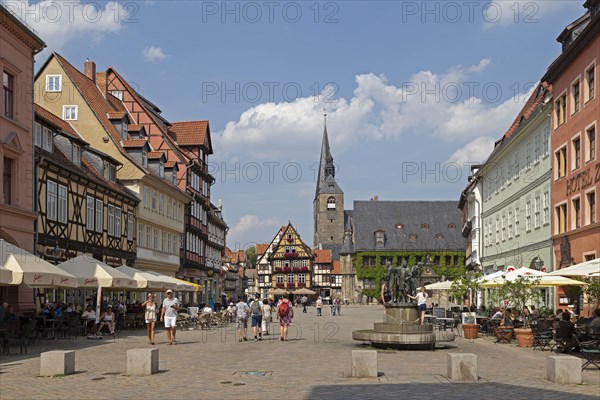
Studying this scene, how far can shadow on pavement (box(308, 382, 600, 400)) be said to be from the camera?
12547 millimetres

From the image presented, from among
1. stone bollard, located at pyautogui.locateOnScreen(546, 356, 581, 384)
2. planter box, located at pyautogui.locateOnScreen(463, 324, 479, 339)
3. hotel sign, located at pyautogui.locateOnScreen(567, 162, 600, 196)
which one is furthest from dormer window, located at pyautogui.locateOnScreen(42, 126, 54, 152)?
stone bollard, located at pyautogui.locateOnScreen(546, 356, 581, 384)

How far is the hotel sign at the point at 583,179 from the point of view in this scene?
29.1 meters

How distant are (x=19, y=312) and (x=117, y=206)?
14684 millimetres

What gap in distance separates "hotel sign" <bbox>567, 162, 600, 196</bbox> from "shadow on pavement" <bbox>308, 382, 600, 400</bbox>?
17.1 metres

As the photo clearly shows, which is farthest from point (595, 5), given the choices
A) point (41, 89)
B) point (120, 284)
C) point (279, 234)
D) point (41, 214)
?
point (279, 234)

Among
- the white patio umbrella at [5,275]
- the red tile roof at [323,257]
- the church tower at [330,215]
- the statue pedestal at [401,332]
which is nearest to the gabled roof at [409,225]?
the red tile roof at [323,257]

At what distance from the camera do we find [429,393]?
42.4 ft

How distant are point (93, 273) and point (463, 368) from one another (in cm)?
1563

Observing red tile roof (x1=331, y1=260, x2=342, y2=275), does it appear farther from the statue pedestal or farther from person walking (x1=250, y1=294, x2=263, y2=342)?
the statue pedestal

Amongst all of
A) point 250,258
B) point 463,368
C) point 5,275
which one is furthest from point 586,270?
point 250,258

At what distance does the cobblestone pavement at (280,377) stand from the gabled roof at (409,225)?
294 ft

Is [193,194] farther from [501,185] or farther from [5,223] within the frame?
[5,223]

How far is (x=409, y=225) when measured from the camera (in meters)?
116

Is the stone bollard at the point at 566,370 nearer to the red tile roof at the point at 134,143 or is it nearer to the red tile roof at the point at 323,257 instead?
the red tile roof at the point at 134,143
